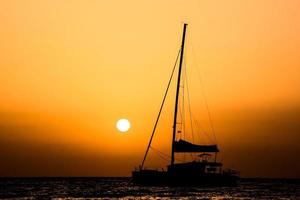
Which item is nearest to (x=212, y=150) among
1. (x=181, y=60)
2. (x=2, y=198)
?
(x=181, y=60)

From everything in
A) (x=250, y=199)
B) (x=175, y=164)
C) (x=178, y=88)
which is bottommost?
(x=250, y=199)

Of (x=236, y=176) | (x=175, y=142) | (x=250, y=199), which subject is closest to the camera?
(x=250, y=199)

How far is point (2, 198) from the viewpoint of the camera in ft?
238

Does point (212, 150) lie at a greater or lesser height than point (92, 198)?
greater

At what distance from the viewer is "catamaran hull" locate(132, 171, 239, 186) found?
7275 centimetres

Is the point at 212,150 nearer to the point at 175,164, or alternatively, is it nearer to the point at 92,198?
the point at 175,164

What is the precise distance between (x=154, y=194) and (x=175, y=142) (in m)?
6.94

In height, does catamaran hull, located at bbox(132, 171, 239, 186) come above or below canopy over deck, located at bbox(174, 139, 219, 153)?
below

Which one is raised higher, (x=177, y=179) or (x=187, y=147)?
(x=187, y=147)

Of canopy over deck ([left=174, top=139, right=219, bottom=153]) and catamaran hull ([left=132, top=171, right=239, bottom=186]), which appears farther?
catamaran hull ([left=132, top=171, right=239, bottom=186])

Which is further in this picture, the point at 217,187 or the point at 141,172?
the point at 217,187

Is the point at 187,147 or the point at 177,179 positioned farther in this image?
the point at 177,179

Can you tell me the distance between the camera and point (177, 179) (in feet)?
238

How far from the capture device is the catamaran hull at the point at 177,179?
2864 inches
